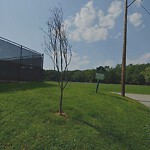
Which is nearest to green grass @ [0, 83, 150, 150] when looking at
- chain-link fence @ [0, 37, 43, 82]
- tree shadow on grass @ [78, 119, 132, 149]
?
tree shadow on grass @ [78, 119, 132, 149]

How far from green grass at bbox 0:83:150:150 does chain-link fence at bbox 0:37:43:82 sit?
15.0 feet

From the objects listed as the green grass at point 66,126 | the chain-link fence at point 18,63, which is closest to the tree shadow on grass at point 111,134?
the green grass at point 66,126

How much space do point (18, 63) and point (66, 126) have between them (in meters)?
9.48

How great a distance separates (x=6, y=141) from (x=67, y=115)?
2449 mm

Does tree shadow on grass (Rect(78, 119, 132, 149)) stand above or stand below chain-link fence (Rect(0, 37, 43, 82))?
below

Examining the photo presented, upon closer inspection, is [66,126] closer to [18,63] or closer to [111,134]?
[111,134]

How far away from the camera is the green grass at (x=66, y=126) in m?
6.71

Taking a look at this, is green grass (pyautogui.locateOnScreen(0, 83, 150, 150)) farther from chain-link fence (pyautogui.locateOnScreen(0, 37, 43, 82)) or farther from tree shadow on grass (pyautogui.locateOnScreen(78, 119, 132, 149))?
chain-link fence (pyautogui.locateOnScreen(0, 37, 43, 82))

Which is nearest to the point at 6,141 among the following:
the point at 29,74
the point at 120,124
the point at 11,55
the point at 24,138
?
the point at 24,138

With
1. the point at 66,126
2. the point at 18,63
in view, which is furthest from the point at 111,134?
the point at 18,63

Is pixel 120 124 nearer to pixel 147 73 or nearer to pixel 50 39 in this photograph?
pixel 50 39

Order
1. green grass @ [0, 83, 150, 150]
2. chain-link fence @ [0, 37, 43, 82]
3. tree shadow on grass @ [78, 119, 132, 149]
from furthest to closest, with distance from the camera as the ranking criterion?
chain-link fence @ [0, 37, 43, 82]
tree shadow on grass @ [78, 119, 132, 149]
green grass @ [0, 83, 150, 150]

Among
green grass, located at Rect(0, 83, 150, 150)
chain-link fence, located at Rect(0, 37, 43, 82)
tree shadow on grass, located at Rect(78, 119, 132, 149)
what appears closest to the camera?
green grass, located at Rect(0, 83, 150, 150)

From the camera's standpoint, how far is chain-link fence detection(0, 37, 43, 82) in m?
14.7
